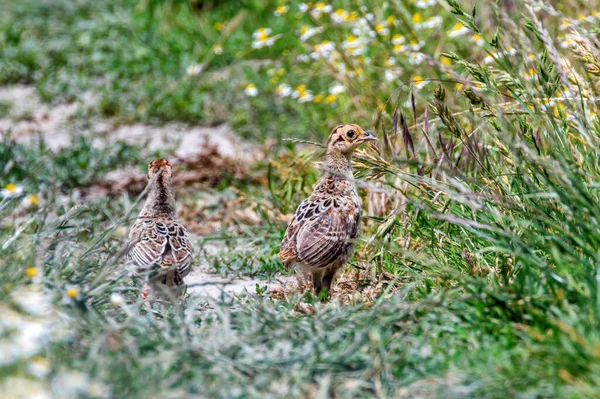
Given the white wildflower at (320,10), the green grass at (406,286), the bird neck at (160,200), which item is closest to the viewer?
the green grass at (406,286)

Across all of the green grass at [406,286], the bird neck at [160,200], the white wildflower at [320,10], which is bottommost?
the white wildflower at [320,10]

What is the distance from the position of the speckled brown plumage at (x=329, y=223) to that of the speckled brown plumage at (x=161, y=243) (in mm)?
604

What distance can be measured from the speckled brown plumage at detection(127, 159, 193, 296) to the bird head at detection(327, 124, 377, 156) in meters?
1.10

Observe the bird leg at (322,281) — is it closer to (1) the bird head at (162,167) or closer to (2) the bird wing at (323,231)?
(2) the bird wing at (323,231)

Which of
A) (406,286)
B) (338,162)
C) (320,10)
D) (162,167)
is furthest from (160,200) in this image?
(320,10)

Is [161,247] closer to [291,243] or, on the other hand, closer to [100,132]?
[291,243]

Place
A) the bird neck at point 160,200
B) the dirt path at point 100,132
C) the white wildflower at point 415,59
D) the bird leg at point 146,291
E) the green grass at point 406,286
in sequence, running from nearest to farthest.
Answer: the green grass at point 406,286 < the bird leg at point 146,291 < the bird neck at point 160,200 < the white wildflower at point 415,59 < the dirt path at point 100,132

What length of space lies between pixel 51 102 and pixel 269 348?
23.7 ft

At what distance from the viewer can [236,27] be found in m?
11.8

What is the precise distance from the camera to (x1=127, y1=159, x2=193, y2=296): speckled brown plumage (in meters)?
5.29

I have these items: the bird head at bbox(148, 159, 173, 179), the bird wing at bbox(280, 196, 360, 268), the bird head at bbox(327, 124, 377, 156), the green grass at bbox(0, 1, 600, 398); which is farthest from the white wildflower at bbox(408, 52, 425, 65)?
the bird head at bbox(148, 159, 173, 179)

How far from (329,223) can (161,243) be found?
3.23 ft

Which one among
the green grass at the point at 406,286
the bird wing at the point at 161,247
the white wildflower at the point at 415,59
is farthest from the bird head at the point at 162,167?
the white wildflower at the point at 415,59

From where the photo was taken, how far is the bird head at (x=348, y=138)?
5.80 m
